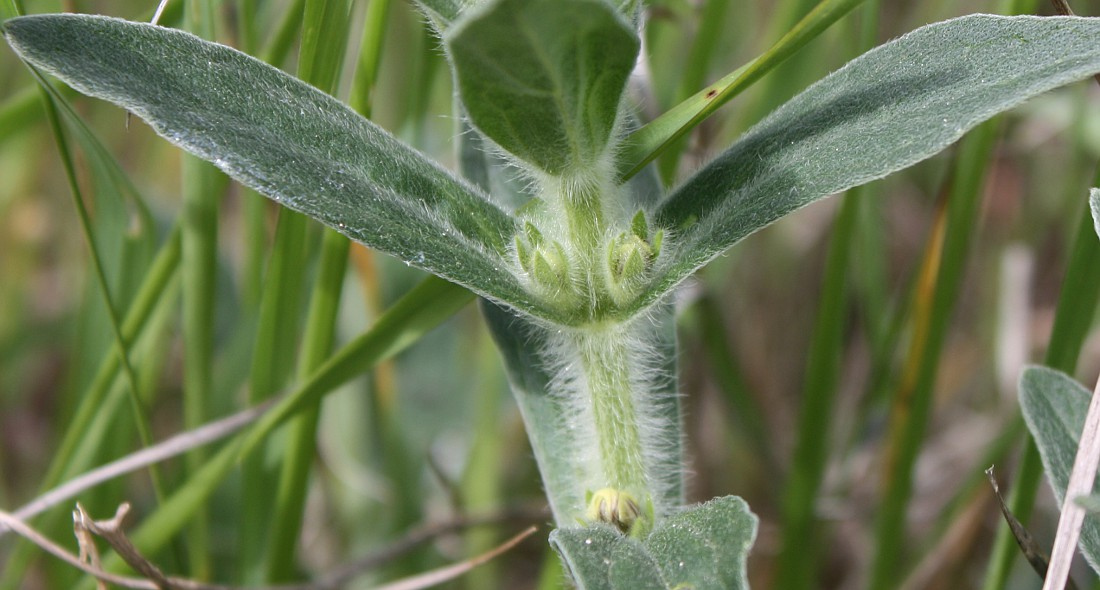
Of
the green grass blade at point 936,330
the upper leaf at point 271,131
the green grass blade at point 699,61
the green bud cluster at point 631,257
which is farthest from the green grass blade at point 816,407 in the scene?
the upper leaf at point 271,131

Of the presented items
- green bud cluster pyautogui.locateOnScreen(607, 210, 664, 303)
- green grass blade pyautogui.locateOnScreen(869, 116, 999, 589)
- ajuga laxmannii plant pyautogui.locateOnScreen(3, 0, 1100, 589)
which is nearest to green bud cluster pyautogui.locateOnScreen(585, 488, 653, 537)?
ajuga laxmannii plant pyautogui.locateOnScreen(3, 0, 1100, 589)

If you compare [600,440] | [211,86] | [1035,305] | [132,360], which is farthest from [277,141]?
[1035,305]

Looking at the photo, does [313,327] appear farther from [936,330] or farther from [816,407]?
[936,330]

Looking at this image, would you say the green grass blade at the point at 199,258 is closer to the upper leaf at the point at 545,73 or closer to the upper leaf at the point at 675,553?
Result: the upper leaf at the point at 545,73

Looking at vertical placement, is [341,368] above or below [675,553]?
above

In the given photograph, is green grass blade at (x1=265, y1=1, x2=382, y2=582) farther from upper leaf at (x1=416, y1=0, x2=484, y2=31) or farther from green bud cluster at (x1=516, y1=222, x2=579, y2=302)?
green bud cluster at (x1=516, y1=222, x2=579, y2=302)

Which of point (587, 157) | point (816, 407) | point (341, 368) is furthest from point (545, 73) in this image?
point (816, 407)

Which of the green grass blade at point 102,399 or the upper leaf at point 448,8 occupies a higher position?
the upper leaf at point 448,8
